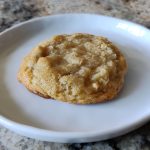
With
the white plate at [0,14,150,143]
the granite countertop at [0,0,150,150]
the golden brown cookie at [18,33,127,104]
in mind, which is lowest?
the granite countertop at [0,0,150,150]

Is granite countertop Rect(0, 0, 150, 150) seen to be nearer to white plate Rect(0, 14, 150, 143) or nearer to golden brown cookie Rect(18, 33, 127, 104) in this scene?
white plate Rect(0, 14, 150, 143)

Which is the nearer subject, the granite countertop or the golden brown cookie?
the golden brown cookie

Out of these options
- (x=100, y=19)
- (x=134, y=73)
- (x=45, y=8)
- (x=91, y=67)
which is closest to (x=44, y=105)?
(x=91, y=67)

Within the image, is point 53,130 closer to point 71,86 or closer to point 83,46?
point 71,86

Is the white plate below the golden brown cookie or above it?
below

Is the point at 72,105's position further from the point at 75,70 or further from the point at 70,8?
the point at 70,8

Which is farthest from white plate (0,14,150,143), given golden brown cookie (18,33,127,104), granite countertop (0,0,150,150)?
granite countertop (0,0,150,150)

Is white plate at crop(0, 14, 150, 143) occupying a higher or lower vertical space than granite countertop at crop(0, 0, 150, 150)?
higher

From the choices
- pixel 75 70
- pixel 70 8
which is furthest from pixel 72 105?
pixel 70 8
